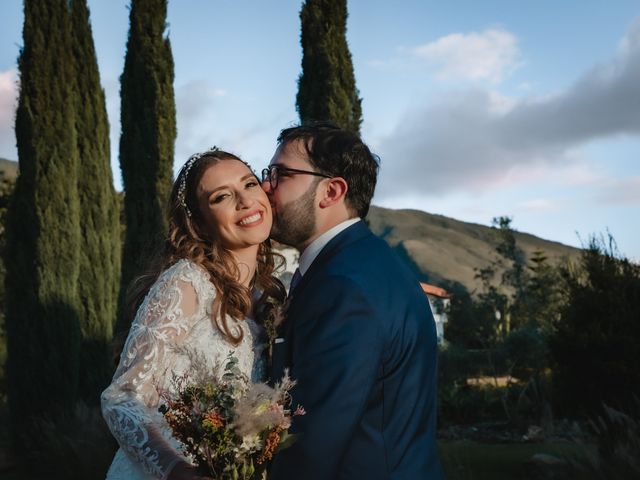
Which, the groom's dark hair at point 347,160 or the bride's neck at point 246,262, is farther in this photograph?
the bride's neck at point 246,262

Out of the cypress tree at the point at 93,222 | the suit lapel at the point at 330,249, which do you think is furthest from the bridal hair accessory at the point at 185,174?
the cypress tree at the point at 93,222

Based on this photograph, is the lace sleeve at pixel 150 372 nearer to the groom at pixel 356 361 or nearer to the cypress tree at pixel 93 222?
the groom at pixel 356 361

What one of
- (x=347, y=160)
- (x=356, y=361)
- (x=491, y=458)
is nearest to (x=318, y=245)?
(x=347, y=160)

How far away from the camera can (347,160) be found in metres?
3.09

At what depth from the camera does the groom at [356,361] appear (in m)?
2.25

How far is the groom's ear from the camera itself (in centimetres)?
302

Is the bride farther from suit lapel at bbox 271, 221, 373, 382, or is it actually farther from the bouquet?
suit lapel at bbox 271, 221, 373, 382

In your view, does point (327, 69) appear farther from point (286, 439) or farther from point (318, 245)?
point (286, 439)

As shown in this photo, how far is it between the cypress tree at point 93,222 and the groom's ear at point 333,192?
11046mm

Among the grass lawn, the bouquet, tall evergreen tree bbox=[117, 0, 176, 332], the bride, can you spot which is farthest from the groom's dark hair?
tall evergreen tree bbox=[117, 0, 176, 332]

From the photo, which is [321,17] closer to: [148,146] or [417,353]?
[148,146]

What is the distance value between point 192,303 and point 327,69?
10.1 metres

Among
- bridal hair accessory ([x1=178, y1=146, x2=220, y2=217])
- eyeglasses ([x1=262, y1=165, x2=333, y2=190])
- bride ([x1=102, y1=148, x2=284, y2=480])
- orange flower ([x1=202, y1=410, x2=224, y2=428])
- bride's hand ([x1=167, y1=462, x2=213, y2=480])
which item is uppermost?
bridal hair accessory ([x1=178, y1=146, x2=220, y2=217])

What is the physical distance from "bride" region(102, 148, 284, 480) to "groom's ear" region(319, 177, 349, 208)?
2.22 feet
